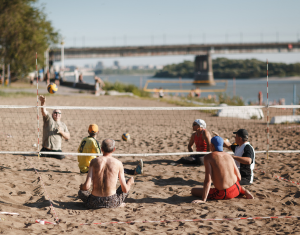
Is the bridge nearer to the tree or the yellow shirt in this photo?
the tree

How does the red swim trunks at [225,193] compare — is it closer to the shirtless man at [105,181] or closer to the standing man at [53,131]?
the shirtless man at [105,181]

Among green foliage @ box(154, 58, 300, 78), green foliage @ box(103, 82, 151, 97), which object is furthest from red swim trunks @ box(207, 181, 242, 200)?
green foliage @ box(154, 58, 300, 78)

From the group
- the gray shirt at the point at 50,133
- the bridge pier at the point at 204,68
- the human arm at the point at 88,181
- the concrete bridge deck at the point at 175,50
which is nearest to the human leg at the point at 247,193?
the human arm at the point at 88,181

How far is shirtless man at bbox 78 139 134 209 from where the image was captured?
449cm

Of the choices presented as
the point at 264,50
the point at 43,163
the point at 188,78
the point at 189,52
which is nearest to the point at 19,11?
the point at 43,163

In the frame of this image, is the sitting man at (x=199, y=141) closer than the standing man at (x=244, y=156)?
No

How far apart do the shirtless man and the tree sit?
109 ft

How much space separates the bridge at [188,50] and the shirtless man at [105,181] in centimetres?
5774

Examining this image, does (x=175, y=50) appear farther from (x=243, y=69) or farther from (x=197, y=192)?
(x=197, y=192)

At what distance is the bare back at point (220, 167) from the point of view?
480cm

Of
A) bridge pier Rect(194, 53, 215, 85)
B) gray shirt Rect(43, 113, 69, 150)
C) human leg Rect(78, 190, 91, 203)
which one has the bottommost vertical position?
human leg Rect(78, 190, 91, 203)

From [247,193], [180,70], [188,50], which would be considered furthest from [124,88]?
[180,70]

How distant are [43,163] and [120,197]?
2.77 meters

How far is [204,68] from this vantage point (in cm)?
7169
